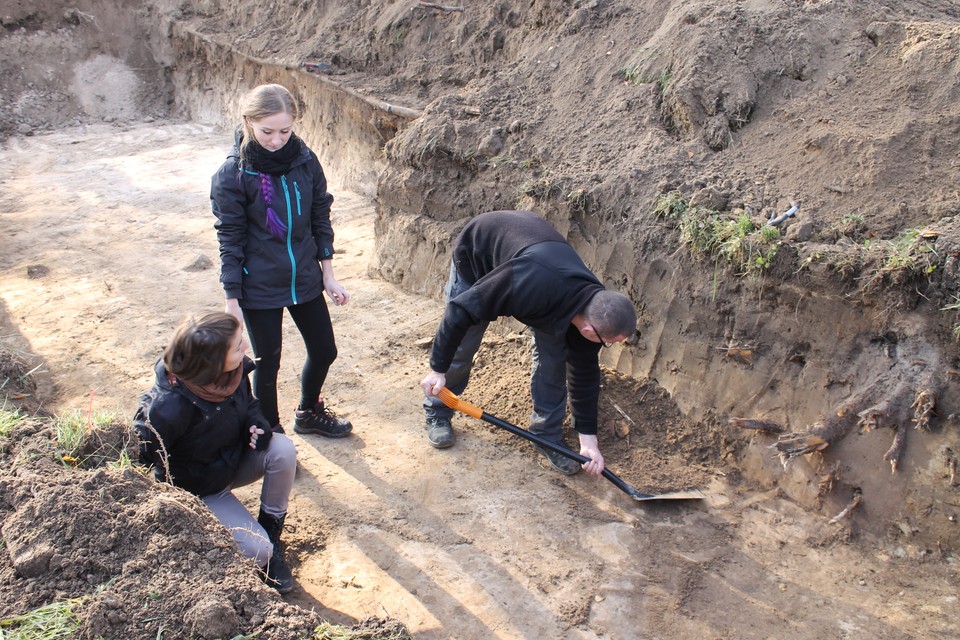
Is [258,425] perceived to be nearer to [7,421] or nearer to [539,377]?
[7,421]

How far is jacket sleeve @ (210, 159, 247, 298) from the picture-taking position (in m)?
3.36

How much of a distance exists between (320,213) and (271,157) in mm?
418

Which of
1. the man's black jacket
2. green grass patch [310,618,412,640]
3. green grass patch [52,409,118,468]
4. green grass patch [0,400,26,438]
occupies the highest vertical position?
the man's black jacket

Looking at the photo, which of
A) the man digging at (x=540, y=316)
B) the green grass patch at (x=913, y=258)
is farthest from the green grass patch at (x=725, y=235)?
the man digging at (x=540, y=316)

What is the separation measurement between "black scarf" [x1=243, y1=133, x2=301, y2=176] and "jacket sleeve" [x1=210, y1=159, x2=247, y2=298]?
Answer: 0.26ft

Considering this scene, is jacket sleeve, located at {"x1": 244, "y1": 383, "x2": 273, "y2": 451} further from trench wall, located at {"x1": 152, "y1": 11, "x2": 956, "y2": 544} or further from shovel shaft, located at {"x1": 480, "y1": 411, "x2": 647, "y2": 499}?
trench wall, located at {"x1": 152, "y1": 11, "x2": 956, "y2": 544}

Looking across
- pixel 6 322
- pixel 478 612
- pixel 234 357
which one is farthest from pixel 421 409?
pixel 6 322

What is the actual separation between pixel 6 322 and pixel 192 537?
3.69 meters

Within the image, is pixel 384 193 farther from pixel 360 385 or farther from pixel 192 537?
pixel 192 537

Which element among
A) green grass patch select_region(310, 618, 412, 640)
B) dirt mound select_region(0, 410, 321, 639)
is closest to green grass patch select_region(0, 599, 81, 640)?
dirt mound select_region(0, 410, 321, 639)

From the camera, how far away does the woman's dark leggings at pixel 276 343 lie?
3625 millimetres

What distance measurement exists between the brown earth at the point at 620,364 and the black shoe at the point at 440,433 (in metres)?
0.09

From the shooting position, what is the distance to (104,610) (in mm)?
2266

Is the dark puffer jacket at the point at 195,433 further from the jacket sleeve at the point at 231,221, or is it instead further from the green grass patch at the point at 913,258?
the green grass patch at the point at 913,258
